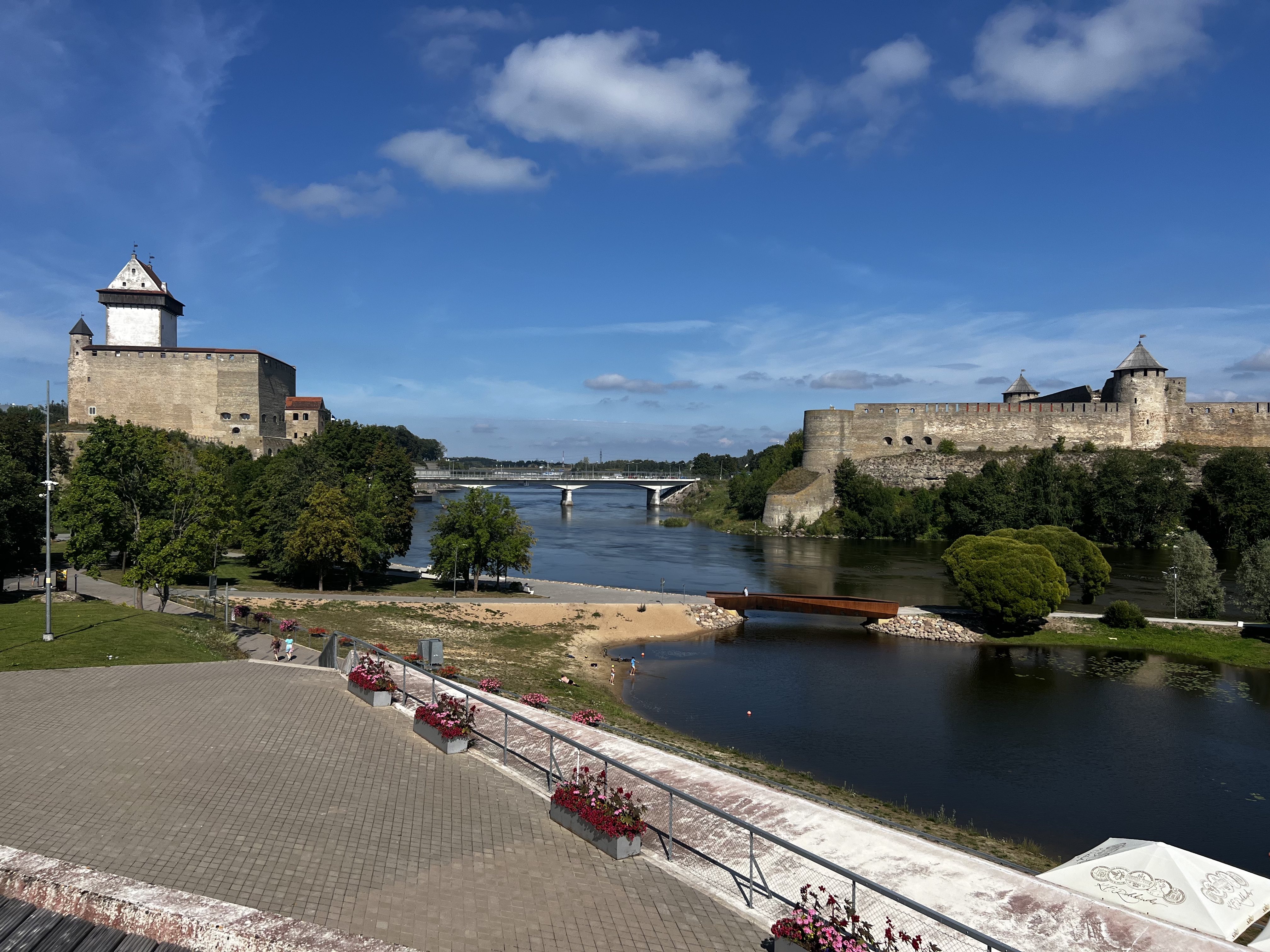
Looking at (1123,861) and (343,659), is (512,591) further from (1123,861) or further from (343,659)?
(1123,861)

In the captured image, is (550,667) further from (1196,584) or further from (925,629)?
(1196,584)

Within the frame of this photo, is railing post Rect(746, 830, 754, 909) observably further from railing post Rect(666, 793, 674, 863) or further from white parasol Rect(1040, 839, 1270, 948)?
white parasol Rect(1040, 839, 1270, 948)

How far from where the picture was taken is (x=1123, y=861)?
32.1 ft

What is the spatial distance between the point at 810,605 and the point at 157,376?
55957 mm

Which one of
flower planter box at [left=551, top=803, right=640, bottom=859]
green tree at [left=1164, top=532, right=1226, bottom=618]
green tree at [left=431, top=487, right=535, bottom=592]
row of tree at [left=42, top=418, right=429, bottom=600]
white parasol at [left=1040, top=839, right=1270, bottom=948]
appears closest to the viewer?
flower planter box at [left=551, top=803, right=640, bottom=859]

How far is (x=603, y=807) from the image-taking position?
25.8 ft

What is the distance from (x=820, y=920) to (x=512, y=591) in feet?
101

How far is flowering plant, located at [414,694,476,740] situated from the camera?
32.8ft

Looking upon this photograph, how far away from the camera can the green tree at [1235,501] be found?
51344 millimetres

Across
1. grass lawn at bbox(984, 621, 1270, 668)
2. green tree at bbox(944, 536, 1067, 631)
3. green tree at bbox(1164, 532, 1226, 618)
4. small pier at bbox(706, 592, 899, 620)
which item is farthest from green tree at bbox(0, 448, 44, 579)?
green tree at bbox(1164, 532, 1226, 618)

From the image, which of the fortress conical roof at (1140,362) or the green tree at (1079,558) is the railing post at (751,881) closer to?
the green tree at (1079,558)

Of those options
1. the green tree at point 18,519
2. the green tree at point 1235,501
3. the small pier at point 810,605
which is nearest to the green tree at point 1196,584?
the small pier at point 810,605

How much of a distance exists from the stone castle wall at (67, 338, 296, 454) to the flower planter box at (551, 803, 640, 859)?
65673 millimetres

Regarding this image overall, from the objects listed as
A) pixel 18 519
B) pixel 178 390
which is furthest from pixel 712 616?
pixel 178 390
